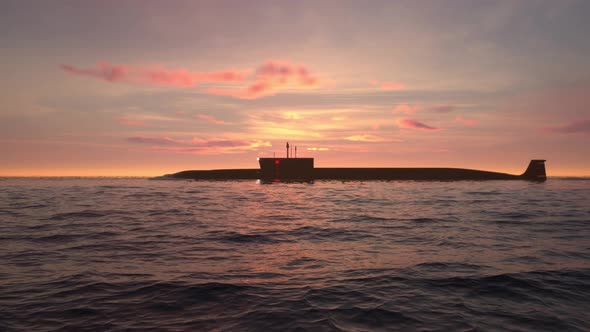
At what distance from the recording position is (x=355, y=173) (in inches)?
2901

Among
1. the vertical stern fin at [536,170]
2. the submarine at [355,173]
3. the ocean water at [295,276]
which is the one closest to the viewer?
the ocean water at [295,276]

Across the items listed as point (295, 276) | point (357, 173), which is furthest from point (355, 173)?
point (295, 276)

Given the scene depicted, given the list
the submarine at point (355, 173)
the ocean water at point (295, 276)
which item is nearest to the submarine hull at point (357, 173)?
the submarine at point (355, 173)

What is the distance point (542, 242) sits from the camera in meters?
14.1

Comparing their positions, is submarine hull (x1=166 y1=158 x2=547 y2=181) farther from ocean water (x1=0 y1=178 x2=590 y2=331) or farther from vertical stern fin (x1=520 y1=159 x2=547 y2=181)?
ocean water (x1=0 y1=178 x2=590 y2=331)

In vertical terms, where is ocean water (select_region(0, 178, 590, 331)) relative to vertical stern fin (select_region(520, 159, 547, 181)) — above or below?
below

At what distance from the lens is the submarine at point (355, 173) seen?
6475 centimetres

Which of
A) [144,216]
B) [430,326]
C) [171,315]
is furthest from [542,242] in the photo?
[144,216]

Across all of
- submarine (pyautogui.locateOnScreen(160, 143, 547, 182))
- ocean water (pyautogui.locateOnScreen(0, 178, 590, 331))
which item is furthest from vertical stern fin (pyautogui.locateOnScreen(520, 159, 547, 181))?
ocean water (pyautogui.locateOnScreen(0, 178, 590, 331))

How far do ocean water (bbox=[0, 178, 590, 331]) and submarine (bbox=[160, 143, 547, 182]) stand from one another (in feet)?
152

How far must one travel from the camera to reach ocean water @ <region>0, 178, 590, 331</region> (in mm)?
6832

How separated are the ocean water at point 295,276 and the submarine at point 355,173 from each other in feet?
152

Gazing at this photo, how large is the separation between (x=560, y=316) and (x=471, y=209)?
18980 millimetres

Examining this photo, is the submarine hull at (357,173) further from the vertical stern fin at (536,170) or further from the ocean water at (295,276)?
the ocean water at (295,276)
